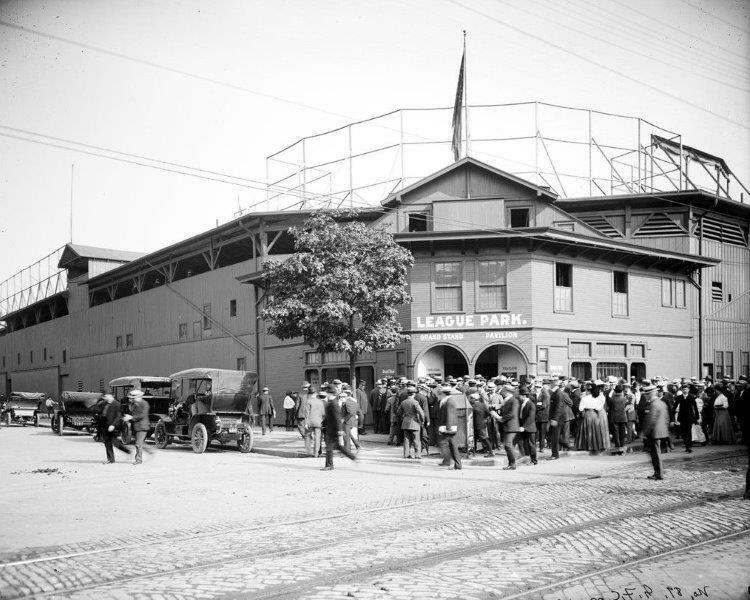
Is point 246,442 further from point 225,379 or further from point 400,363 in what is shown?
Result: point 400,363

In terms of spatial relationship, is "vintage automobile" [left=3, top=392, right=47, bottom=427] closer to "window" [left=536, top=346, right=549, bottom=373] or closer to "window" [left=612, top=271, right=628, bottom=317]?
"window" [left=536, top=346, right=549, bottom=373]

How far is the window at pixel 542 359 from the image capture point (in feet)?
86.8

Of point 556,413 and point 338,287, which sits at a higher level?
point 338,287

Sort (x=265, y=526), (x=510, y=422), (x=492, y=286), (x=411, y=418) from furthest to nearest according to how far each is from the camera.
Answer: (x=492, y=286)
(x=411, y=418)
(x=510, y=422)
(x=265, y=526)

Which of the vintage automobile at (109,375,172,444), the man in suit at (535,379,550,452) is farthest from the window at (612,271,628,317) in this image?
the vintage automobile at (109,375,172,444)

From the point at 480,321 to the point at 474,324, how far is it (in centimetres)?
25

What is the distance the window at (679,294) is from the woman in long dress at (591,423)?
46.6 ft

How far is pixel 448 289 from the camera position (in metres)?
27.1

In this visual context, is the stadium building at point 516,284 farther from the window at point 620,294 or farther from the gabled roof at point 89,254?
the gabled roof at point 89,254

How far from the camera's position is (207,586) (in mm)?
6879

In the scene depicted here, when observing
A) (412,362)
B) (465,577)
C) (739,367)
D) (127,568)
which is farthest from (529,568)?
(739,367)

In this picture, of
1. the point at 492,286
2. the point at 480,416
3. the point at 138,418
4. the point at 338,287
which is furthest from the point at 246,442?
the point at 492,286

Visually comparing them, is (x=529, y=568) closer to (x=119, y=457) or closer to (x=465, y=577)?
(x=465, y=577)

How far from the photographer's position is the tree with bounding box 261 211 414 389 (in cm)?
2130
